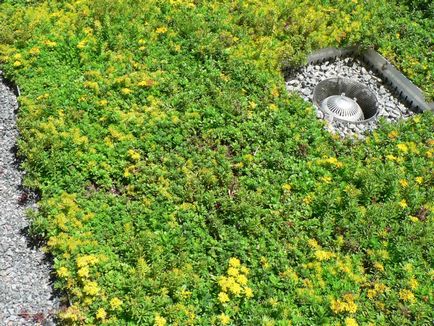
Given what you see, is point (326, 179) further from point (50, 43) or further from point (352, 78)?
point (50, 43)

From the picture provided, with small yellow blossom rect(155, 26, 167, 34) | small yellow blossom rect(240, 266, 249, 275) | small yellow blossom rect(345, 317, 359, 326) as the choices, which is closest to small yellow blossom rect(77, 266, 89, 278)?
small yellow blossom rect(240, 266, 249, 275)

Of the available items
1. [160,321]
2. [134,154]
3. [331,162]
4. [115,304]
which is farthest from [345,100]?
[115,304]

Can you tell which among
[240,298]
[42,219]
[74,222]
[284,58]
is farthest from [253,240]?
[284,58]

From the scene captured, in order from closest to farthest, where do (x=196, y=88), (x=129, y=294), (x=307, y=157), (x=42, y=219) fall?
(x=129, y=294) → (x=42, y=219) → (x=307, y=157) → (x=196, y=88)

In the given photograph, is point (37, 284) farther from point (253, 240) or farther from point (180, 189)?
point (253, 240)

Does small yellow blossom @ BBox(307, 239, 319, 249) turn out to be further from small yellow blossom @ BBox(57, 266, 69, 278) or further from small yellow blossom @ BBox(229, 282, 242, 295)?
small yellow blossom @ BBox(57, 266, 69, 278)

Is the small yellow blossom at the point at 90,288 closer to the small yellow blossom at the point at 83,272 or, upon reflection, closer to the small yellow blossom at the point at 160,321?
the small yellow blossom at the point at 83,272
